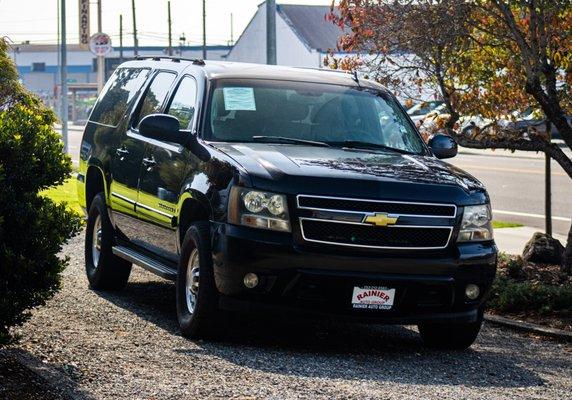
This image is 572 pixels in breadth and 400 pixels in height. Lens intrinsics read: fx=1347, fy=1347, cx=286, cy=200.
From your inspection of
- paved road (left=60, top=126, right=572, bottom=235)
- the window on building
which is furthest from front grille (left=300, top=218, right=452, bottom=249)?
the window on building

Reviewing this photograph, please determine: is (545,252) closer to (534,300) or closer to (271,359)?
(534,300)

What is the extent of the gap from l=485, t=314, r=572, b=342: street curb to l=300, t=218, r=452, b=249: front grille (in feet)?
7.41

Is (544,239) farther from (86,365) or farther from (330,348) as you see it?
(86,365)

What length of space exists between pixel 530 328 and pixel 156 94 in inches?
139

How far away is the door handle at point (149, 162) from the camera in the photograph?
33.3ft

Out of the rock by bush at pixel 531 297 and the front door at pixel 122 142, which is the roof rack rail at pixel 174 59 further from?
the rock by bush at pixel 531 297

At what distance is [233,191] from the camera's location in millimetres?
8586

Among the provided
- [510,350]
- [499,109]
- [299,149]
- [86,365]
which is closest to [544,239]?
[499,109]

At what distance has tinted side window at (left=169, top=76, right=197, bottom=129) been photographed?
9.94 meters

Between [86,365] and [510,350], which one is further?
[510,350]

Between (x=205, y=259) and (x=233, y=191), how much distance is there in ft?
1.64

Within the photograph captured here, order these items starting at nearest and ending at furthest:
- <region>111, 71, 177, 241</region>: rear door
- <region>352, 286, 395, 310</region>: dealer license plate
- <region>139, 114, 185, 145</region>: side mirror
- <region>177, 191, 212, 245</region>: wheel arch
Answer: <region>352, 286, 395, 310</region>: dealer license plate → <region>177, 191, 212, 245</region>: wheel arch → <region>139, 114, 185, 145</region>: side mirror → <region>111, 71, 177, 241</region>: rear door

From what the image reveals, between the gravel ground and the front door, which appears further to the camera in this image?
the front door

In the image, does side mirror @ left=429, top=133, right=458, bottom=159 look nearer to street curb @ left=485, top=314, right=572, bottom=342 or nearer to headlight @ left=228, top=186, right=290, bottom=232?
street curb @ left=485, top=314, right=572, bottom=342
